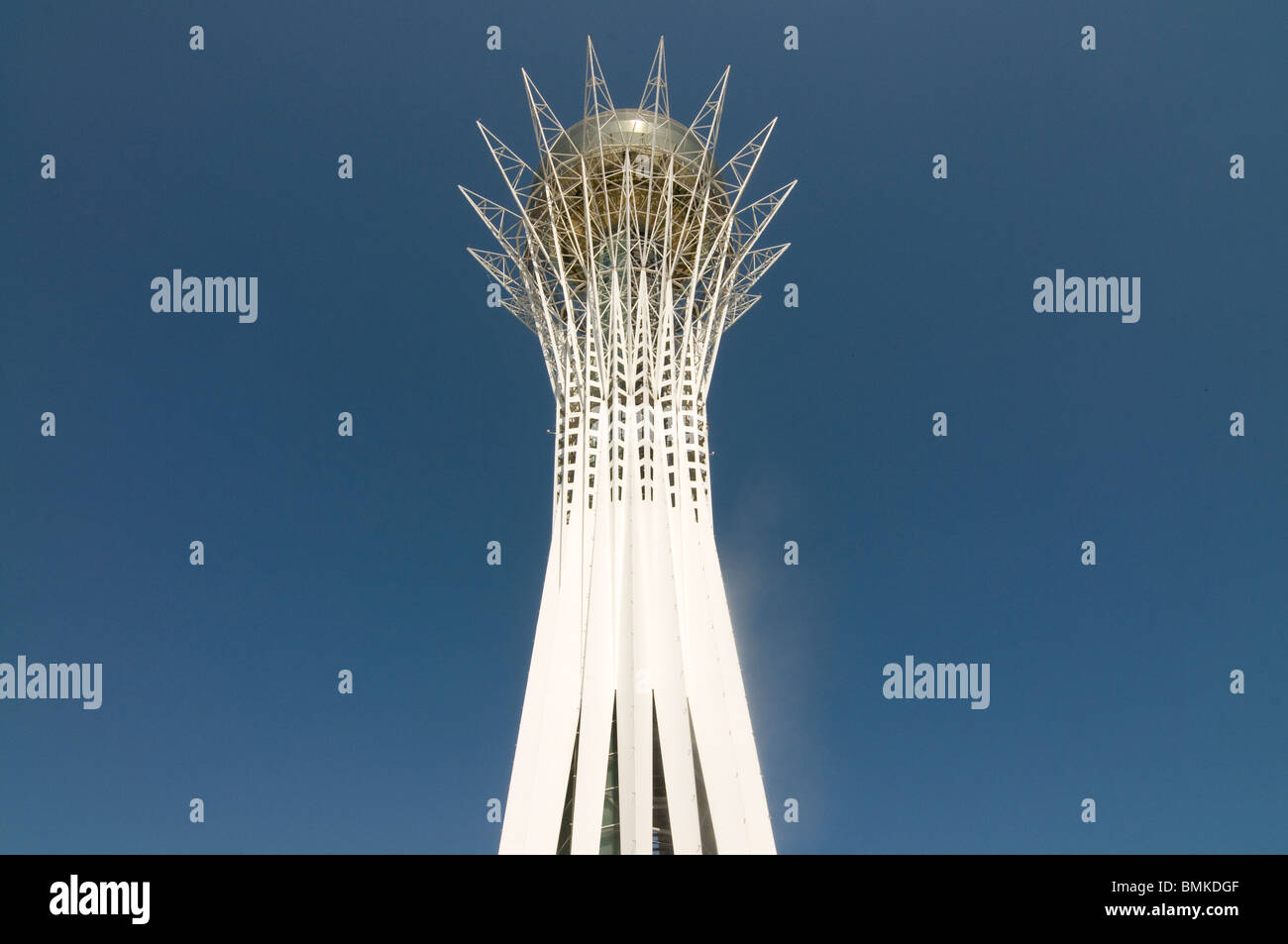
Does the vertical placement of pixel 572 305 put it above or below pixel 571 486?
above

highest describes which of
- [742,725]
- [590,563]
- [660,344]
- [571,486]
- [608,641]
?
[660,344]

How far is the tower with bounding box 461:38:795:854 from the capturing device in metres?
32.5

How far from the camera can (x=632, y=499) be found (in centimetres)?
3606

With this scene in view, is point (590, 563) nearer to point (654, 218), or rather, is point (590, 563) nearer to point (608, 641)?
point (608, 641)

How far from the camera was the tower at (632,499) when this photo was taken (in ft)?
107

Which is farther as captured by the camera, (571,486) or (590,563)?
(571,486)

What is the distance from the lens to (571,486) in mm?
38031
